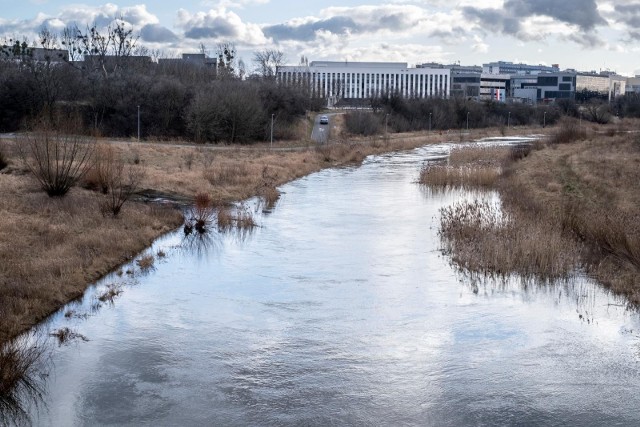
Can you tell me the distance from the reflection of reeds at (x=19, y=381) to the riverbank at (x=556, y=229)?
37.0 feet

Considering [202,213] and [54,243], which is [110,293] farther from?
[202,213]

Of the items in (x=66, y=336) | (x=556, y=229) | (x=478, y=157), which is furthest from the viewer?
(x=478, y=157)

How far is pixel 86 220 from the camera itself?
24.1 metres

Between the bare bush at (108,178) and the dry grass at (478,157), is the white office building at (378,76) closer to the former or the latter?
the dry grass at (478,157)

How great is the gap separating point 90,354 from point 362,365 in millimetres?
4860

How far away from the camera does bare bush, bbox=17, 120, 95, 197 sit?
26.8m

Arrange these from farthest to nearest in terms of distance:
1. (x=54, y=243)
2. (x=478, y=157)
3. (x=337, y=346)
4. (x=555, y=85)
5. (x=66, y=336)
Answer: (x=555, y=85) < (x=478, y=157) < (x=54, y=243) < (x=66, y=336) < (x=337, y=346)

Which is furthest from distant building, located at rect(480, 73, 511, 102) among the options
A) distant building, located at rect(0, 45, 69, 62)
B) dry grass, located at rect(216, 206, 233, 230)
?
dry grass, located at rect(216, 206, 233, 230)

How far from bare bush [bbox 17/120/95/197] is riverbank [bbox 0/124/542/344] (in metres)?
0.55

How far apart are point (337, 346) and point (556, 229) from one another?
10.7 metres

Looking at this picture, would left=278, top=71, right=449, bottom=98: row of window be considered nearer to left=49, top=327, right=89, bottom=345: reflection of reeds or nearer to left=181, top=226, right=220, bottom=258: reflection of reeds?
left=181, top=226, right=220, bottom=258: reflection of reeds

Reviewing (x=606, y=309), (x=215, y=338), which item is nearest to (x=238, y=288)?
(x=215, y=338)

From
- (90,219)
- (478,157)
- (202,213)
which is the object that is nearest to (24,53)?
(478,157)

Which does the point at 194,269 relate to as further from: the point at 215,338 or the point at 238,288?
the point at 215,338
